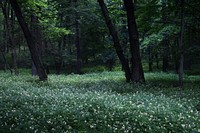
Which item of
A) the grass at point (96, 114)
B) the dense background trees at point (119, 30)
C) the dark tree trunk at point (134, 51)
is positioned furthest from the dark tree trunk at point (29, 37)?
the grass at point (96, 114)

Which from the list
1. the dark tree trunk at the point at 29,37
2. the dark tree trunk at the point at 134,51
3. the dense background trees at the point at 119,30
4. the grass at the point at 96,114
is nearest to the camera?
the grass at the point at 96,114

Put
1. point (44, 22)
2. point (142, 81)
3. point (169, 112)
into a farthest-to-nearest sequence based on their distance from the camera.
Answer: point (44, 22), point (142, 81), point (169, 112)

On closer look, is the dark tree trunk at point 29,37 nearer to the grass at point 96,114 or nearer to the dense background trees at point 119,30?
the dense background trees at point 119,30

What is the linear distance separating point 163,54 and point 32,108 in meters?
20.9

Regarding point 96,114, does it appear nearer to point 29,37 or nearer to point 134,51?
point 134,51

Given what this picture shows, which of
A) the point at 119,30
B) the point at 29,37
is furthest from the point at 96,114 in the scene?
the point at 119,30

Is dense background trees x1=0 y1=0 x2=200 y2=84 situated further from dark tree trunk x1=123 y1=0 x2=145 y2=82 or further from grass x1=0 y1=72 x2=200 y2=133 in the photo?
grass x1=0 y1=72 x2=200 y2=133

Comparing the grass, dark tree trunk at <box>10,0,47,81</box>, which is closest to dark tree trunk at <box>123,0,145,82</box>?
the grass

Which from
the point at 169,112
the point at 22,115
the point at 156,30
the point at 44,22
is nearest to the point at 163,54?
the point at 156,30

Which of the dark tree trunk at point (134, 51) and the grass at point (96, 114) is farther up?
the dark tree trunk at point (134, 51)

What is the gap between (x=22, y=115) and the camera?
891cm

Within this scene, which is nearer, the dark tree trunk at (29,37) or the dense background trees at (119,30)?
the dense background trees at (119,30)

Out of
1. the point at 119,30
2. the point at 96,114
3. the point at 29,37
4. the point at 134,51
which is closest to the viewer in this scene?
the point at 96,114

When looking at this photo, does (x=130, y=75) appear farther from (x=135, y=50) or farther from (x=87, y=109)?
(x=87, y=109)
